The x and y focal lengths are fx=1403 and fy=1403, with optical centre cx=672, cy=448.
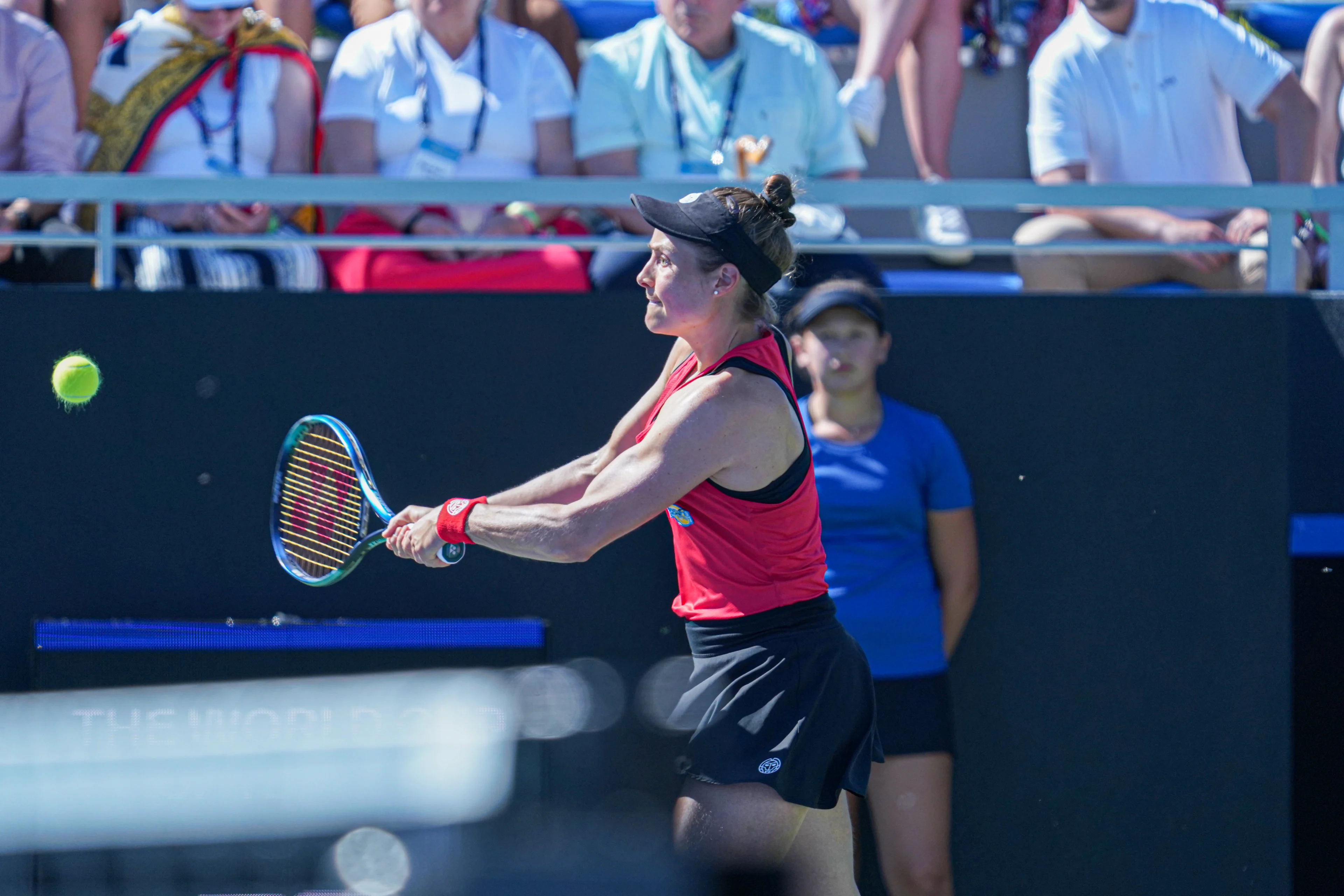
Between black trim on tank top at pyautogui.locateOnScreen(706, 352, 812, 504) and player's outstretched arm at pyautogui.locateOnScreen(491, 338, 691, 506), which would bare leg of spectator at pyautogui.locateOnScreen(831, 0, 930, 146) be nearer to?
player's outstretched arm at pyautogui.locateOnScreen(491, 338, 691, 506)

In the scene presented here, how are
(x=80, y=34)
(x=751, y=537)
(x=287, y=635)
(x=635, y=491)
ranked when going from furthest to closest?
(x=80, y=34)
(x=287, y=635)
(x=751, y=537)
(x=635, y=491)

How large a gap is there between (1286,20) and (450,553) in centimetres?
425

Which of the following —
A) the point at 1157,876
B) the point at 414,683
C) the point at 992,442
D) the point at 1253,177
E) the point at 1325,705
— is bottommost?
the point at 1157,876

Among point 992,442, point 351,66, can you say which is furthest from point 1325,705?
point 351,66

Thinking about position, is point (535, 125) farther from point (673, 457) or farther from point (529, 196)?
point (673, 457)

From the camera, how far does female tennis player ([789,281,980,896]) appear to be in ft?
11.5

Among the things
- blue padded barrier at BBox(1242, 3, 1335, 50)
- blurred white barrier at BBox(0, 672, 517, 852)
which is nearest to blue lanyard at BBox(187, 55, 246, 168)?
blurred white barrier at BBox(0, 672, 517, 852)

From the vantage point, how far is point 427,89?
170 inches

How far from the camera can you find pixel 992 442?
3908mm

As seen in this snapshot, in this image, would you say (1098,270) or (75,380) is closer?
(75,380)

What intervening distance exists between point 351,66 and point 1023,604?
257 centimetres

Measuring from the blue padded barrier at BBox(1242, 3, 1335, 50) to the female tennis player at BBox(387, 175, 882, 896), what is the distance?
136 inches

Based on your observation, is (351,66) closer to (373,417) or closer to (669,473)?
(373,417)

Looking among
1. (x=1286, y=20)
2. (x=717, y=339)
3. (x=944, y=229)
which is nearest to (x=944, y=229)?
(x=944, y=229)
